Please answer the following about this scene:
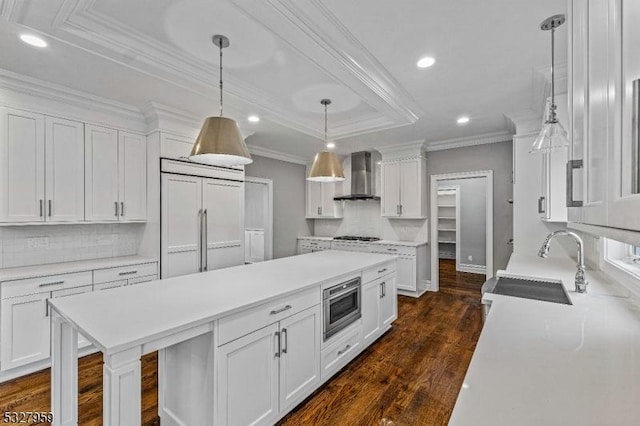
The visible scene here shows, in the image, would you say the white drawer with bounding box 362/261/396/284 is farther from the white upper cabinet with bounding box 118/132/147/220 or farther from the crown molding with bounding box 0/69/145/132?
the crown molding with bounding box 0/69/145/132

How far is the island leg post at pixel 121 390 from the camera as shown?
120 cm

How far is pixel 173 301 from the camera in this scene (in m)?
1.72

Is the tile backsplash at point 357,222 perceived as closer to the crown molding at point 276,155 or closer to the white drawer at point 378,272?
the crown molding at point 276,155

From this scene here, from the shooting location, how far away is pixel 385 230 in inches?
221

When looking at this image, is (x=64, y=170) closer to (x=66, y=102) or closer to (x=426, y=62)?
(x=66, y=102)

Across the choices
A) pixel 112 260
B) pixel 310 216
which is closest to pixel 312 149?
pixel 310 216

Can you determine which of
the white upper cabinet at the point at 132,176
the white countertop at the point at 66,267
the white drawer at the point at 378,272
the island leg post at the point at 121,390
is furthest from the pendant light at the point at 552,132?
the white upper cabinet at the point at 132,176

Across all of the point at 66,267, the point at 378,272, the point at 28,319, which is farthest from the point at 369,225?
the point at 28,319

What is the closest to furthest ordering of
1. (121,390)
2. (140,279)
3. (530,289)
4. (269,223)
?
(121,390) → (530,289) → (140,279) → (269,223)

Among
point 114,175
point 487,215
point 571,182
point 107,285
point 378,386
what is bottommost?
point 378,386

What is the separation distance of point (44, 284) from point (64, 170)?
1.10m

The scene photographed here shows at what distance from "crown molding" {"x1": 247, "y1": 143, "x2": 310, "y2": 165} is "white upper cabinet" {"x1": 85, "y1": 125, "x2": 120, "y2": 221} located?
2.12m

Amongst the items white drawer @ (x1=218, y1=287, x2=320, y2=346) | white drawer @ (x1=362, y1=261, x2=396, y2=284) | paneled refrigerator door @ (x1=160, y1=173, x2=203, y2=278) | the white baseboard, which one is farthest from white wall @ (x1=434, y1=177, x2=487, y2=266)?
white drawer @ (x1=218, y1=287, x2=320, y2=346)

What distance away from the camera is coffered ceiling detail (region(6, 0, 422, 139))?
183cm
